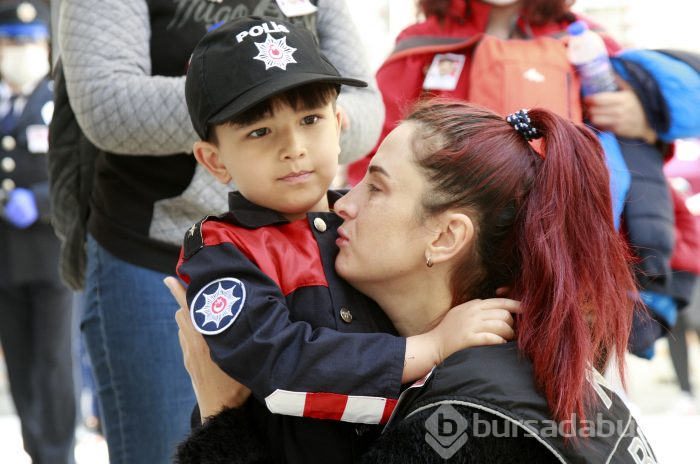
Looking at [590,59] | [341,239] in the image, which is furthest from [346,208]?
[590,59]

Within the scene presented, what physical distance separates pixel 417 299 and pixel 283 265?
26cm

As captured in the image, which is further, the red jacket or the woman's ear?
the red jacket

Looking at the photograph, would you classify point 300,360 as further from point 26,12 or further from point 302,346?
point 26,12

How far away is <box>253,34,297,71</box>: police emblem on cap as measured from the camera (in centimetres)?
168

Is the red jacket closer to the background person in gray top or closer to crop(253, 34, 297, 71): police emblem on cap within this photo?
the background person in gray top

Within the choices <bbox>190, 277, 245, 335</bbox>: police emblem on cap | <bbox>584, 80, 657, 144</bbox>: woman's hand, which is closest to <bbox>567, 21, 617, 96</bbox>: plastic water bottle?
<bbox>584, 80, 657, 144</bbox>: woman's hand

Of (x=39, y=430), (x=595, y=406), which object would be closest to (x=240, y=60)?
(x=595, y=406)

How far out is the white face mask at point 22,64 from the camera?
5066mm

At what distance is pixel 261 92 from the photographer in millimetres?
1643

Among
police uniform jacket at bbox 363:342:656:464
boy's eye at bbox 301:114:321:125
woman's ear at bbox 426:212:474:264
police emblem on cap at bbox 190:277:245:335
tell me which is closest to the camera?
police uniform jacket at bbox 363:342:656:464

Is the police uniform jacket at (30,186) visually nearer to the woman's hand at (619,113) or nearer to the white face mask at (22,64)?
the white face mask at (22,64)

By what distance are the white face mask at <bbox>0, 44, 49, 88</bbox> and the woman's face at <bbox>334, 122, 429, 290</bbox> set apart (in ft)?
12.6

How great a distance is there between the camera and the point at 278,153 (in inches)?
68.2

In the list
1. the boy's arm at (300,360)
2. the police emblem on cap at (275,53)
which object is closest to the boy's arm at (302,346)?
the boy's arm at (300,360)
